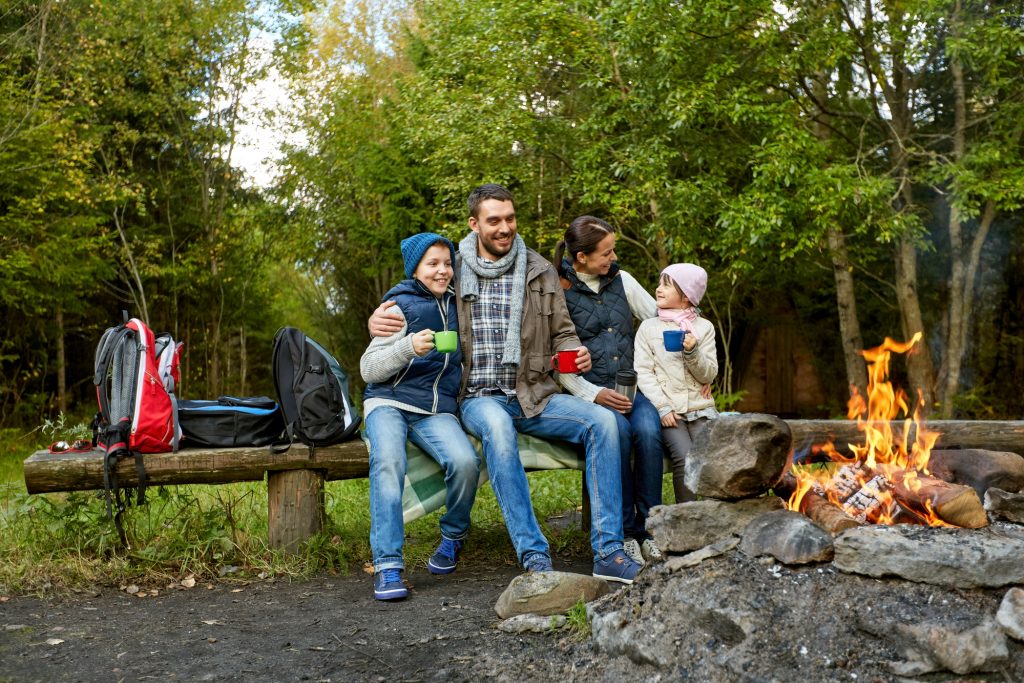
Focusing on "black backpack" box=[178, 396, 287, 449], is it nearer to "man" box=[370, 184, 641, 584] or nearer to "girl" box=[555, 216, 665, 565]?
"man" box=[370, 184, 641, 584]

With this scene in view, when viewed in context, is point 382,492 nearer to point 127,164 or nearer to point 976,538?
point 976,538

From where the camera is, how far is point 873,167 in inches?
427

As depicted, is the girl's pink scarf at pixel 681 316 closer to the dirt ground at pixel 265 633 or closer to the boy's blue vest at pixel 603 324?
the boy's blue vest at pixel 603 324

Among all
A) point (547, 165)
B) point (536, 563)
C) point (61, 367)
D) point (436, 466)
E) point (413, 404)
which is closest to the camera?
point (536, 563)

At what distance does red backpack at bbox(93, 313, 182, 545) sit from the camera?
4.65 m

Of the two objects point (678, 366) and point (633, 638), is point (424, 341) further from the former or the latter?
point (633, 638)

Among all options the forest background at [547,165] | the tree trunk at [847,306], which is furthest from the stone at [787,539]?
the tree trunk at [847,306]

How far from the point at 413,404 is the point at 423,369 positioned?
6.6 inches

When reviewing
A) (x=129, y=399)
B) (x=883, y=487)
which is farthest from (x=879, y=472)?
(x=129, y=399)

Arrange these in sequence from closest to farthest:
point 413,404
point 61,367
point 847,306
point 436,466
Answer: point 413,404 → point 436,466 → point 847,306 → point 61,367

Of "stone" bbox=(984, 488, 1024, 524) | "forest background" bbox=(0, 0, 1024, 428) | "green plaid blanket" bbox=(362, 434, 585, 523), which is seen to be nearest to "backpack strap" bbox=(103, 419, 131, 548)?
"green plaid blanket" bbox=(362, 434, 585, 523)

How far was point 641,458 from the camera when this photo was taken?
4727 mm

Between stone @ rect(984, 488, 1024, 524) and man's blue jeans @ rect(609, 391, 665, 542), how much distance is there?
1.56m

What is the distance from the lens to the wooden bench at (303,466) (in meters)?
4.68
